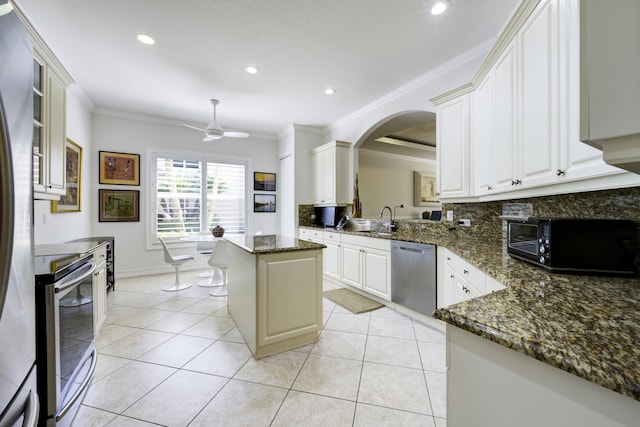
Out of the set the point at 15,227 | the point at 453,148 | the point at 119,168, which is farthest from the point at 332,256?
the point at 119,168

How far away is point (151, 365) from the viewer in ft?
6.40

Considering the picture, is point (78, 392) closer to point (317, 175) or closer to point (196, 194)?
point (196, 194)

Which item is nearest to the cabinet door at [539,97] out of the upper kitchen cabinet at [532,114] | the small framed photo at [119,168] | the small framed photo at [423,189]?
the upper kitchen cabinet at [532,114]

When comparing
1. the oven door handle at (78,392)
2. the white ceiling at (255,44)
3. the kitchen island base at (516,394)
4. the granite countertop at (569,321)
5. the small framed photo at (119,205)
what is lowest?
the oven door handle at (78,392)

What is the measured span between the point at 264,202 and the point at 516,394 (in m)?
5.23

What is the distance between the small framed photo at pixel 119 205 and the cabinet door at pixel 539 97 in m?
5.28

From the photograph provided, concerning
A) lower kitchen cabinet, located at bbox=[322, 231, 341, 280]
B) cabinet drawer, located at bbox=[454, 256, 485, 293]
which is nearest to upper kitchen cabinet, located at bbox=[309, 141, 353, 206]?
lower kitchen cabinet, located at bbox=[322, 231, 341, 280]

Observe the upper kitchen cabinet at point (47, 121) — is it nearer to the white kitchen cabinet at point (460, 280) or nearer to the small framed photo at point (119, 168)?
the small framed photo at point (119, 168)

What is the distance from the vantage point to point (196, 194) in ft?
16.0

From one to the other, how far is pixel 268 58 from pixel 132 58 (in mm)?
1477

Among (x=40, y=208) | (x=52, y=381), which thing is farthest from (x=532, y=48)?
(x=40, y=208)

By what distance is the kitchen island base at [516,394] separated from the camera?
525 millimetres

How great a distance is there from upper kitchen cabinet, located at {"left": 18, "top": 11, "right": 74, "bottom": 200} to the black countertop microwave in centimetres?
332

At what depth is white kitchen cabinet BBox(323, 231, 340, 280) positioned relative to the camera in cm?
386
